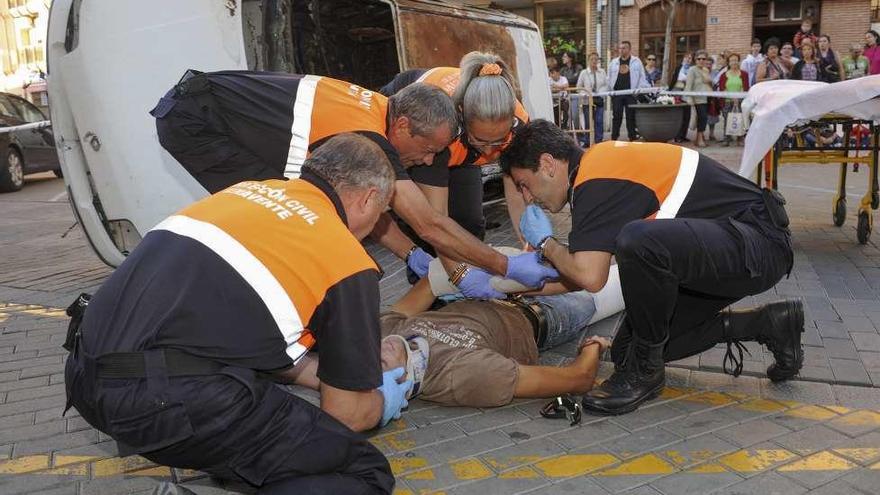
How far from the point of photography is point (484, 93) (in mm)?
3066

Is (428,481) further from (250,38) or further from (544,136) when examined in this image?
(250,38)

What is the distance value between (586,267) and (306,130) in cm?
122

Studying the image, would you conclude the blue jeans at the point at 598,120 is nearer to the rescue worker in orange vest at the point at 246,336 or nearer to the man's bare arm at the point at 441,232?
the man's bare arm at the point at 441,232

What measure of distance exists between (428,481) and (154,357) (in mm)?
1115

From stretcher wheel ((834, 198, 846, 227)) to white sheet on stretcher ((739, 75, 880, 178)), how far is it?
1208mm

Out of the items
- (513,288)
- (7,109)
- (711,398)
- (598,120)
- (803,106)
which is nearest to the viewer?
(711,398)

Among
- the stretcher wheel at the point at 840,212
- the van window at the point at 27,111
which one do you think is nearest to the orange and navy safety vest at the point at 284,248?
the stretcher wheel at the point at 840,212

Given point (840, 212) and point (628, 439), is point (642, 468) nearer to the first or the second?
point (628, 439)

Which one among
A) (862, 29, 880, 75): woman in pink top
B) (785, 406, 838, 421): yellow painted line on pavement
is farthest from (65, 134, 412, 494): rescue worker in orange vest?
(862, 29, 880, 75): woman in pink top

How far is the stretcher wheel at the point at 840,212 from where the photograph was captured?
242 inches

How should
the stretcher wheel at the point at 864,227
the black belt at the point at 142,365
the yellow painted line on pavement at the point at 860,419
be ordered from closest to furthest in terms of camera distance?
1. the black belt at the point at 142,365
2. the yellow painted line on pavement at the point at 860,419
3. the stretcher wheel at the point at 864,227

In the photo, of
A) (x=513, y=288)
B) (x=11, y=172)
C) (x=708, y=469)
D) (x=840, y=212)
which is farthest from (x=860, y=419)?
(x=11, y=172)

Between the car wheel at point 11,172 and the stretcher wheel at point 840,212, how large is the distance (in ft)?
36.9

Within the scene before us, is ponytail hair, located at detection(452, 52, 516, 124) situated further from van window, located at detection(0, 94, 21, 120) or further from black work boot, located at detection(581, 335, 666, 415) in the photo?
van window, located at detection(0, 94, 21, 120)
